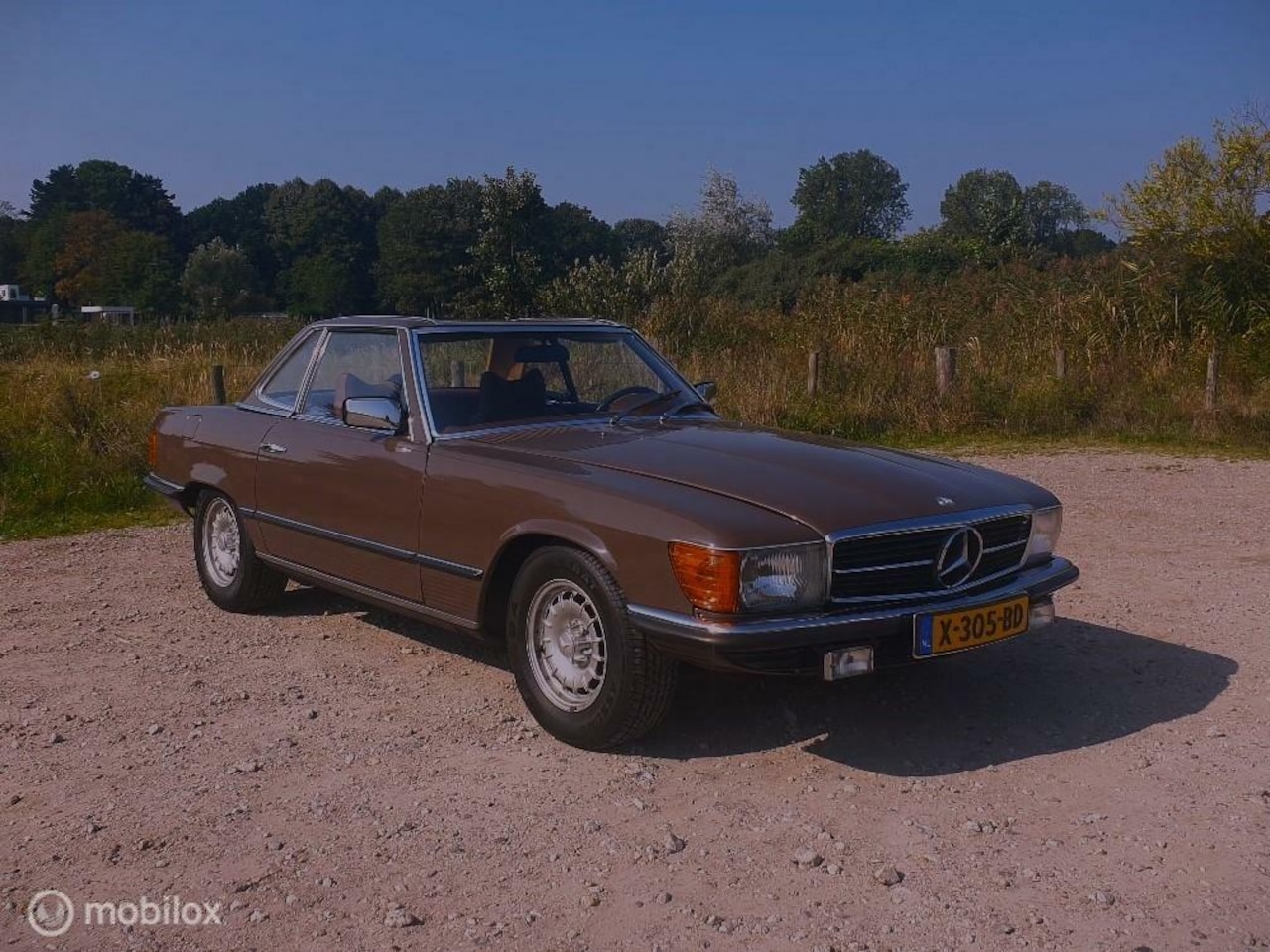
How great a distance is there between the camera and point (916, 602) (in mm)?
4191

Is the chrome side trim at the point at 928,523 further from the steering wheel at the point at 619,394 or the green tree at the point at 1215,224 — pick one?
the green tree at the point at 1215,224

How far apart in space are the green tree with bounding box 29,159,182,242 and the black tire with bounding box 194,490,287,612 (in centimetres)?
9059

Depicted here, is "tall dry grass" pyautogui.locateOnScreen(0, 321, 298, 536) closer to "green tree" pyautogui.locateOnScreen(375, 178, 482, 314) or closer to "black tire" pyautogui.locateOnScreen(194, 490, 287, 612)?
"black tire" pyautogui.locateOnScreen(194, 490, 287, 612)

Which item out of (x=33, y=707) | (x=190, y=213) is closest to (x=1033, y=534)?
(x=33, y=707)

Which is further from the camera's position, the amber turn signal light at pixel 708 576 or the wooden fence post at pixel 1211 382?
the wooden fence post at pixel 1211 382

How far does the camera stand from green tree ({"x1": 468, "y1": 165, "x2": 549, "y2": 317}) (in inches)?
1070

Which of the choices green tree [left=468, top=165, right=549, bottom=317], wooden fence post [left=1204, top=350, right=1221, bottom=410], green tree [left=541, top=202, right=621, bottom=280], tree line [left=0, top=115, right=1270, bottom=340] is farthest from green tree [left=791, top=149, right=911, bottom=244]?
wooden fence post [left=1204, top=350, right=1221, bottom=410]

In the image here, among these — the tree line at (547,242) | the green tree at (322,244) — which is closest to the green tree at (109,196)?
the tree line at (547,242)

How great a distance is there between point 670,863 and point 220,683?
260 centimetres

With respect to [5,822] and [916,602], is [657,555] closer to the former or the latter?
[916,602]

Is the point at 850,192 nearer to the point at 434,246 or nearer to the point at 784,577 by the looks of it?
the point at 434,246

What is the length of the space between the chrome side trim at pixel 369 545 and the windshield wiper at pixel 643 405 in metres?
1.02

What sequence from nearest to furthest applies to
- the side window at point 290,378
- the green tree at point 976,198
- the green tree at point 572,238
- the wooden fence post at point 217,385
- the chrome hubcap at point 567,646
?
the chrome hubcap at point 567,646, the side window at point 290,378, the wooden fence post at point 217,385, the green tree at point 572,238, the green tree at point 976,198

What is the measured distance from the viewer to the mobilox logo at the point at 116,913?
10.6ft
